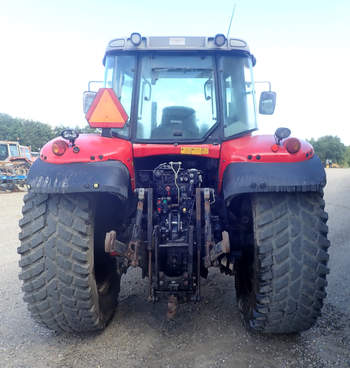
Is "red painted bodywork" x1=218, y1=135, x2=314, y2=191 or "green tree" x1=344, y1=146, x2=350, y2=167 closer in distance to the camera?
"red painted bodywork" x1=218, y1=135, x2=314, y2=191

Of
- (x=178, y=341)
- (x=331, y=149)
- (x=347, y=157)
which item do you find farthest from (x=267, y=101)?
(x=347, y=157)

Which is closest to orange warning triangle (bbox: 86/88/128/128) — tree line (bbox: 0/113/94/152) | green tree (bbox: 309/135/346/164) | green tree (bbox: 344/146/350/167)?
tree line (bbox: 0/113/94/152)

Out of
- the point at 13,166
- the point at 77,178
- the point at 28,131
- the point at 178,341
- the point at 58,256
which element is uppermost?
the point at 28,131

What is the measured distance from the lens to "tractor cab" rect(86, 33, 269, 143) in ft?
9.98

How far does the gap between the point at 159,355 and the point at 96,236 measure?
109cm

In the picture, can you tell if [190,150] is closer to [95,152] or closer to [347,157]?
[95,152]

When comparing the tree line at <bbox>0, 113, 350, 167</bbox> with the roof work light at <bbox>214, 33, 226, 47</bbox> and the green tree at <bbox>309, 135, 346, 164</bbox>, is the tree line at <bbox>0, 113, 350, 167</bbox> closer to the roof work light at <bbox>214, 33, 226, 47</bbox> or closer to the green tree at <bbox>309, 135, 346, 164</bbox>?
the roof work light at <bbox>214, 33, 226, 47</bbox>

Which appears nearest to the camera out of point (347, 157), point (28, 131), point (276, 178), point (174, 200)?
point (276, 178)

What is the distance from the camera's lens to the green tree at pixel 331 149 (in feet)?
205

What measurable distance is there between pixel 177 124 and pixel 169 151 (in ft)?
0.98

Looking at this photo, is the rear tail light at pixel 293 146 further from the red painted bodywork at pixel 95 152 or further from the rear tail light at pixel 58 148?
the rear tail light at pixel 58 148

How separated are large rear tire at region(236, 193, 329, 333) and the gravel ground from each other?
245 mm

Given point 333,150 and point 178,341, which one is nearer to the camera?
point 178,341

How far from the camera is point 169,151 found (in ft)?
9.52
